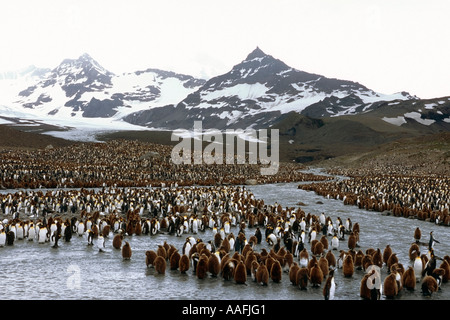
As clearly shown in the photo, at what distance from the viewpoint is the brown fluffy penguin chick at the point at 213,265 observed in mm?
9297

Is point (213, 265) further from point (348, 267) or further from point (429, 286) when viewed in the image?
point (429, 286)

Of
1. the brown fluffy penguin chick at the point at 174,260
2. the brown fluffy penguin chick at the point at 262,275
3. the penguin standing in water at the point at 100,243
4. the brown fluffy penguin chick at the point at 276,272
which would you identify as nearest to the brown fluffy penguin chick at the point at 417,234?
the brown fluffy penguin chick at the point at 276,272

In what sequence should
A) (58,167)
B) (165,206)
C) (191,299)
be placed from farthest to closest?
(58,167) < (165,206) < (191,299)

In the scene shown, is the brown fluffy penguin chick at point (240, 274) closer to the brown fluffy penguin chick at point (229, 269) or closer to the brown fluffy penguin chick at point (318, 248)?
the brown fluffy penguin chick at point (229, 269)

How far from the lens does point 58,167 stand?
116 ft

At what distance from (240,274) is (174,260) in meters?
1.98

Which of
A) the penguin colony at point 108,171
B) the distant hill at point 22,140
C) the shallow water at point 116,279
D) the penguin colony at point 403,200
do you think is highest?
the distant hill at point 22,140

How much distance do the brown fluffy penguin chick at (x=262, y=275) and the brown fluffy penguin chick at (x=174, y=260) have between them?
2.23m

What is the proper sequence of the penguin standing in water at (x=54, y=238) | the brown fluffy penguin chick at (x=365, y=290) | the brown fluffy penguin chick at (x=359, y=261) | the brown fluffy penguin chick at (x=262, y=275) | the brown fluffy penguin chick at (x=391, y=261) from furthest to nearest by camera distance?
1. the penguin standing in water at (x=54, y=238)
2. the brown fluffy penguin chick at (x=359, y=261)
3. the brown fluffy penguin chick at (x=391, y=261)
4. the brown fluffy penguin chick at (x=262, y=275)
5. the brown fluffy penguin chick at (x=365, y=290)

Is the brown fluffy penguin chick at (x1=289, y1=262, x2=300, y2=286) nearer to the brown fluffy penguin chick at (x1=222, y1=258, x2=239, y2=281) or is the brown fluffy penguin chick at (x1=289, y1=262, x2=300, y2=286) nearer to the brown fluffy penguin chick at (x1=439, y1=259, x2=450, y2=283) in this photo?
the brown fluffy penguin chick at (x1=222, y1=258, x2=239, y2=281)

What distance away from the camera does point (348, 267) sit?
9430 mm
